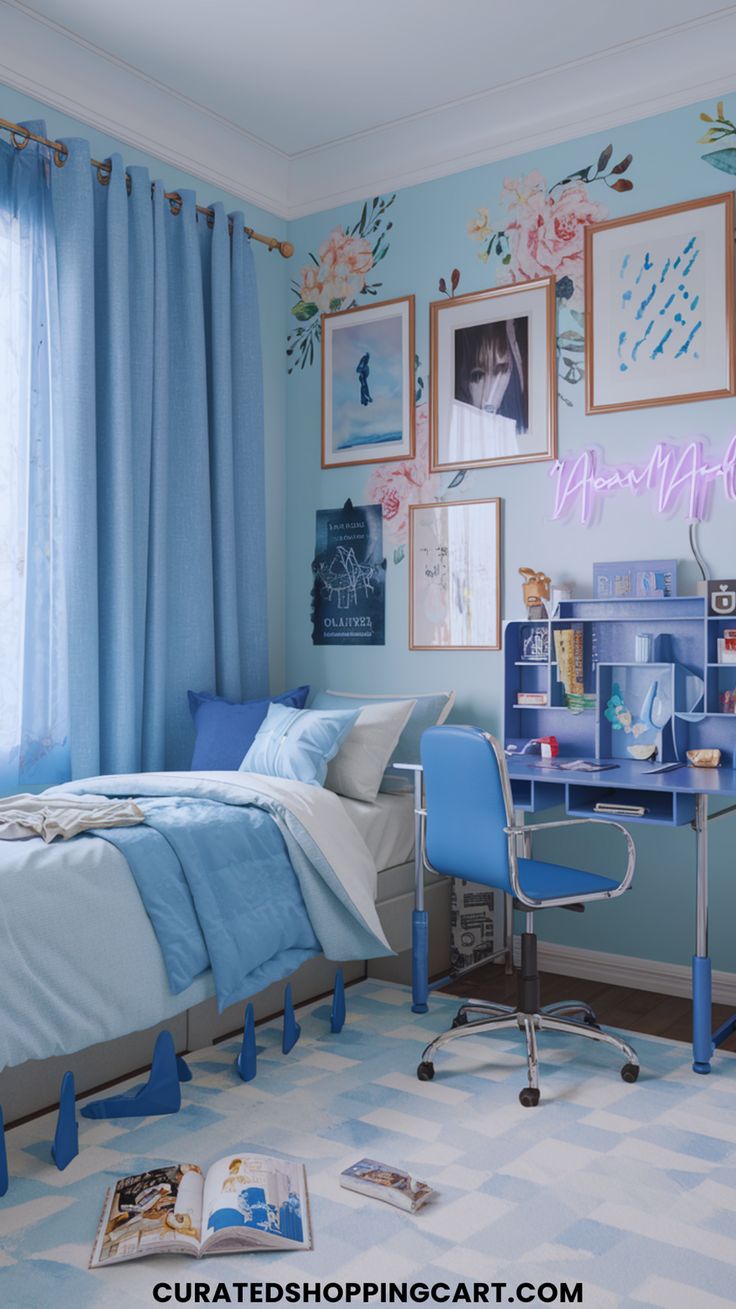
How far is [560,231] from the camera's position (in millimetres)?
3688

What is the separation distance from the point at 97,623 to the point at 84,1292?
2.11 m

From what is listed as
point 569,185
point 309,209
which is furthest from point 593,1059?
point 309,209

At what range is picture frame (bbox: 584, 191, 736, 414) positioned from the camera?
11.0 ft

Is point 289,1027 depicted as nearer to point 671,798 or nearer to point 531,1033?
point 531,1033

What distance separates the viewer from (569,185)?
3.67 m

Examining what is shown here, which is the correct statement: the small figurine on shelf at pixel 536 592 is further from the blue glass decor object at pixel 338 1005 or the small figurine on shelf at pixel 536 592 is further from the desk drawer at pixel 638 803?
the blue glass decor object at pixel 338 1005

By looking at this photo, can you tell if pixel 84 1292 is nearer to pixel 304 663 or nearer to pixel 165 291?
pixel 304 663

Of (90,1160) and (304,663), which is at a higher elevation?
(304,663)

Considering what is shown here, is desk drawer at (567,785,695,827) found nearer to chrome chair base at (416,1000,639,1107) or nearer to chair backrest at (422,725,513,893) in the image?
chair backrest at (422,725,513,893)

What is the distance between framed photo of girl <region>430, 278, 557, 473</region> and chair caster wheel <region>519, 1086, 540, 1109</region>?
211 cm

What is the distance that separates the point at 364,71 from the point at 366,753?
7.61ft

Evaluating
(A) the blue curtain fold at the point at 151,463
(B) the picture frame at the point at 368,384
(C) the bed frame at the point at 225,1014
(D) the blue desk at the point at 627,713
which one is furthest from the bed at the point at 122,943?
(B) the picture frame at the point at 368,384

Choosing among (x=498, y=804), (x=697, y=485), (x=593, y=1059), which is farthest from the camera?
(x=697, y=485)

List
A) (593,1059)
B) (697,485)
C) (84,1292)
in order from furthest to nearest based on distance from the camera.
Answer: (697,485)
(593,1059)
(84,1292)
